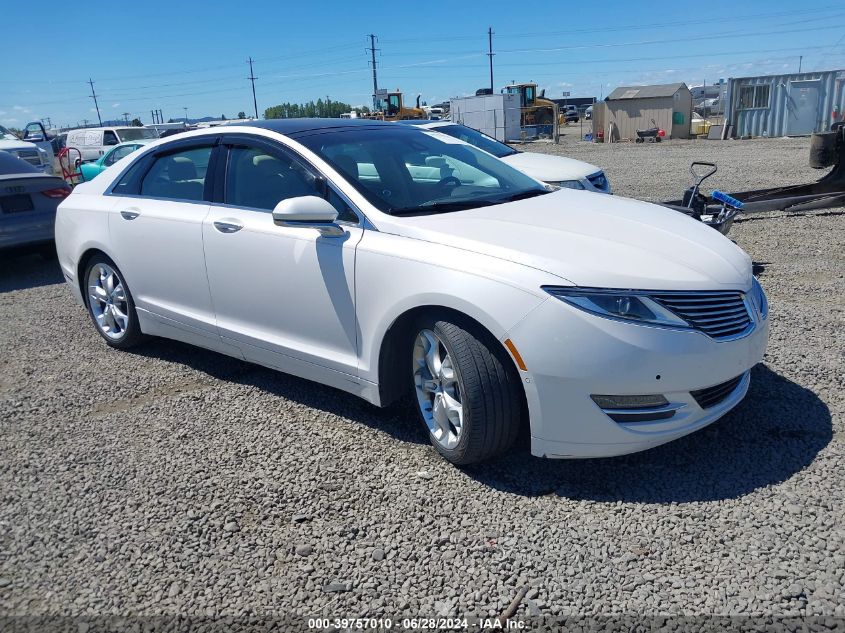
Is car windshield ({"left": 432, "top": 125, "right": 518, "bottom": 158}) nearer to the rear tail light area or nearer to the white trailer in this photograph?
the rear tail light area

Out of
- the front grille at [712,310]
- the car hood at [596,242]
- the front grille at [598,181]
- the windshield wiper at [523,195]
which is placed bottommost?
the front grille at [598,181]

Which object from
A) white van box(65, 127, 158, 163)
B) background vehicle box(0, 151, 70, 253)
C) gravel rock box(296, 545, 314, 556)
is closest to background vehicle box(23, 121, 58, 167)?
white van box(65, 127, 158, 163)

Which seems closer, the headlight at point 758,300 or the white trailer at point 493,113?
the headlight at point 758,300

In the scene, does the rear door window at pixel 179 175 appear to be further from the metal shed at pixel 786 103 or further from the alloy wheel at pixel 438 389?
the metal shed at pixel 786 103

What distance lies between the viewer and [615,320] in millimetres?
2842

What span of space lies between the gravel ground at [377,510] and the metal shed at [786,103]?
94.6 feet

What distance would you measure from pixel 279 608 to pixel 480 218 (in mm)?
2003

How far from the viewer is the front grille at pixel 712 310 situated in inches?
115

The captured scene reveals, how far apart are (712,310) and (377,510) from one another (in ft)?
5.59

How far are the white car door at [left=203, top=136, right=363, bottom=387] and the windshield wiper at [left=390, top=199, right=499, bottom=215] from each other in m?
0.26

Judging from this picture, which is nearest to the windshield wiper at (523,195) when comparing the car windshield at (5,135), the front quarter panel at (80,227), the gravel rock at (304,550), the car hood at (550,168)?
the gravel rock at (304,550)

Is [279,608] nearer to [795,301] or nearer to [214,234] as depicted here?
[214,234]

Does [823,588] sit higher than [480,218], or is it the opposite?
[480,218]

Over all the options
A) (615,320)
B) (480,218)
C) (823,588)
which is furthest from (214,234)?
(823,588)
